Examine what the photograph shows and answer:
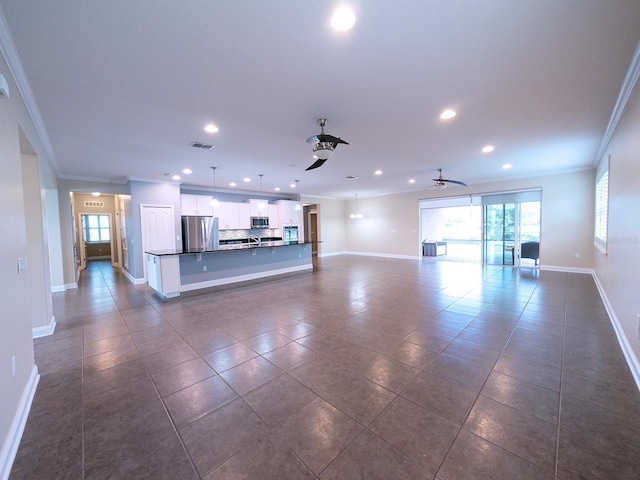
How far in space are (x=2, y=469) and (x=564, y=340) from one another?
15.5ft

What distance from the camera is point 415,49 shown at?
200 centimetres

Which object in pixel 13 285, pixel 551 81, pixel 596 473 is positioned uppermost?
pixel 551 81

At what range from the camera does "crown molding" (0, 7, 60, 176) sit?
1.78m

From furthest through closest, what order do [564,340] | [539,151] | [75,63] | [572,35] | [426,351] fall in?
[539,151] < [564,340] < [426,351] < [75,63] < [572,35]

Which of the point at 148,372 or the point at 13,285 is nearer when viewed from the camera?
the point at 13,285

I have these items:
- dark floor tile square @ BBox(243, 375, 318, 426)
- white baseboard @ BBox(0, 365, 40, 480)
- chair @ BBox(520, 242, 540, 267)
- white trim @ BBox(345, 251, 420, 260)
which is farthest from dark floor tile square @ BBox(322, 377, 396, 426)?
white trim @ BBox(345, 251, 420, 260)

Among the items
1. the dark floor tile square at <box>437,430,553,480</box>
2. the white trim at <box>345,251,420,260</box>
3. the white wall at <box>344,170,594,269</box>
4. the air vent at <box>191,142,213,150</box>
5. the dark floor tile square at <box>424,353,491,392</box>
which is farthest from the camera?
the white trim at <box>345,251,420,260</box>

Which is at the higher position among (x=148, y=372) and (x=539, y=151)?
(x=539, y=151)

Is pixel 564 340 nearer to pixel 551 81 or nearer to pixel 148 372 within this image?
pixel 551 81

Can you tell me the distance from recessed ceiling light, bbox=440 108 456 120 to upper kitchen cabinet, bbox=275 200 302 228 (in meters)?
6.76

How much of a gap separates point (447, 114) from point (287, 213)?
6.91m

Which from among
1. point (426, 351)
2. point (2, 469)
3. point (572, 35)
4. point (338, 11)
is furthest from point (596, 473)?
point (2, 469)

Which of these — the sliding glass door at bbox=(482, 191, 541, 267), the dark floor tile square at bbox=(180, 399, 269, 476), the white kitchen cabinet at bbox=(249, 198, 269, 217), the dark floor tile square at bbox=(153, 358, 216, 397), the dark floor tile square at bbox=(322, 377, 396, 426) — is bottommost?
the dark floor tile square at bbox=(180, 399, 269, 476)

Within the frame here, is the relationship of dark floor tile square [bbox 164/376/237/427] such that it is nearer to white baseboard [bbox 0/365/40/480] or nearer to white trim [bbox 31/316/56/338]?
white baseboard [bbox 0/365/40/480]
